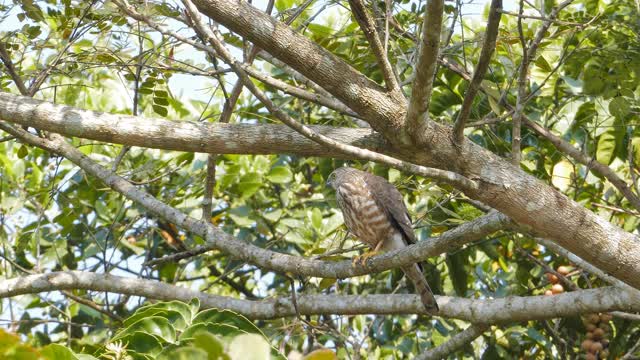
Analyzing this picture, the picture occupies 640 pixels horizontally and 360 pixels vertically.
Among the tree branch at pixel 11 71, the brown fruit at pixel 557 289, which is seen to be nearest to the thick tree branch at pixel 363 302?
the brown fruit at pixel 557 289

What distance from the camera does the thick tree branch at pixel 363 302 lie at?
14.1 ft

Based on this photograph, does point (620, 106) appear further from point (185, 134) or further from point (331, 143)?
point (185, 134)

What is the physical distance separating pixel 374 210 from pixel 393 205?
0.14 metres

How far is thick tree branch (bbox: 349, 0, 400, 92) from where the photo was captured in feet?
11.0

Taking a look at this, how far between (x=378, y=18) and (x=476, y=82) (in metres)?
1.18

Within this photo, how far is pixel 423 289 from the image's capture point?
4.92 meters

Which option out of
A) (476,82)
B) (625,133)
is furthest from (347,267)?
(625,133)

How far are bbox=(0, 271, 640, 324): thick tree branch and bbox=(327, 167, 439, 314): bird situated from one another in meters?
0.64

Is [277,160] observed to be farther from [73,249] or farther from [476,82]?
[476,82]

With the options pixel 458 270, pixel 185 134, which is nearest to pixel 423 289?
pixel 458 270

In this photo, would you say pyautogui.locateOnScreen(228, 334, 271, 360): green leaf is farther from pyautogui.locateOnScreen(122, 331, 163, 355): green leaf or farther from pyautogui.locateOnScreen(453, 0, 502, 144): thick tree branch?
pyautogui.locateOnScreen(453, 0, 502, 144): thick tree branch

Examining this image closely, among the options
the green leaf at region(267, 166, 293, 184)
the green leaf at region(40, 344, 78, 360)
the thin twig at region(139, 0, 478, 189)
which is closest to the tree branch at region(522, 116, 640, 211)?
the thin twig at region(139, 0, 478, 189)

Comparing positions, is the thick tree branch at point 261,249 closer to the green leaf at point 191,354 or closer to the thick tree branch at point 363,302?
the thick tree branch at point 363,302

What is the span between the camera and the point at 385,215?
223 inches
